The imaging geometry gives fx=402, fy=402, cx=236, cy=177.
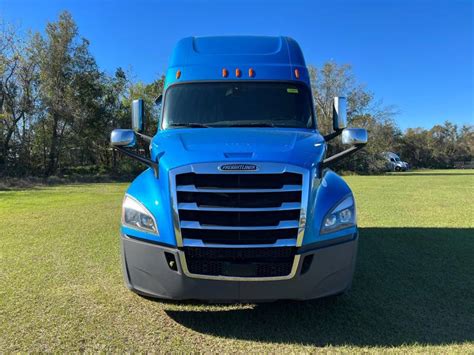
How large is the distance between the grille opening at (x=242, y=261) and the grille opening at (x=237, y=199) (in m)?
0.41

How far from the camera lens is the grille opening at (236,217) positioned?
143 inches

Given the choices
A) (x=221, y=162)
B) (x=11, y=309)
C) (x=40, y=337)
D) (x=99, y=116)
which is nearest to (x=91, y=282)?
(x=11, y=309)

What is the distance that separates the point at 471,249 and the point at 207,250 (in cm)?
575

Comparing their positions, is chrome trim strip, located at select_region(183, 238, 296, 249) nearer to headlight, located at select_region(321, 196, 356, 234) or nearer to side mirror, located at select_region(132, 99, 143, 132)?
headlight, located at select_region(321, 196, 356, 234)

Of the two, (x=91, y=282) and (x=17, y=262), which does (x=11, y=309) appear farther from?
(x=17, y=262)

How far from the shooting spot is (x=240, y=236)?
364 centimetres

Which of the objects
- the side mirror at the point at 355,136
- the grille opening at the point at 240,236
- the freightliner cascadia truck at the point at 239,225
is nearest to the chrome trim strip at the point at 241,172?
the freightliner cascadia truck at the point at 239,225

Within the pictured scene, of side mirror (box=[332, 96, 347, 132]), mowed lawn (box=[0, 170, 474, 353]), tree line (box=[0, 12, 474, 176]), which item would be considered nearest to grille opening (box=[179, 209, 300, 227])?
mowed lawn (box=[0, 170, 474, 353])

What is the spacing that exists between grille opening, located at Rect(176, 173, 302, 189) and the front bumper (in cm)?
63

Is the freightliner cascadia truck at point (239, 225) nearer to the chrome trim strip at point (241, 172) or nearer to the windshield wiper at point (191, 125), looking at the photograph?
the chrome trim strip at point (241, 172)

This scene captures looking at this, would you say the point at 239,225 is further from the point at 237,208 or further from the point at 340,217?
the point at 340,217

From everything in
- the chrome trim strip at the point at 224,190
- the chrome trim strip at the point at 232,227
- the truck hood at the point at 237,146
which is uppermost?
the truck hood at the point at 237,146

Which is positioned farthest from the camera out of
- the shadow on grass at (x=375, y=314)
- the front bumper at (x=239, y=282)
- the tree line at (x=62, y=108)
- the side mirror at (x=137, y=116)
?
the tree line at (x=62, y=108)

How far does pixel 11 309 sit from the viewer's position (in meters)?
4.52
